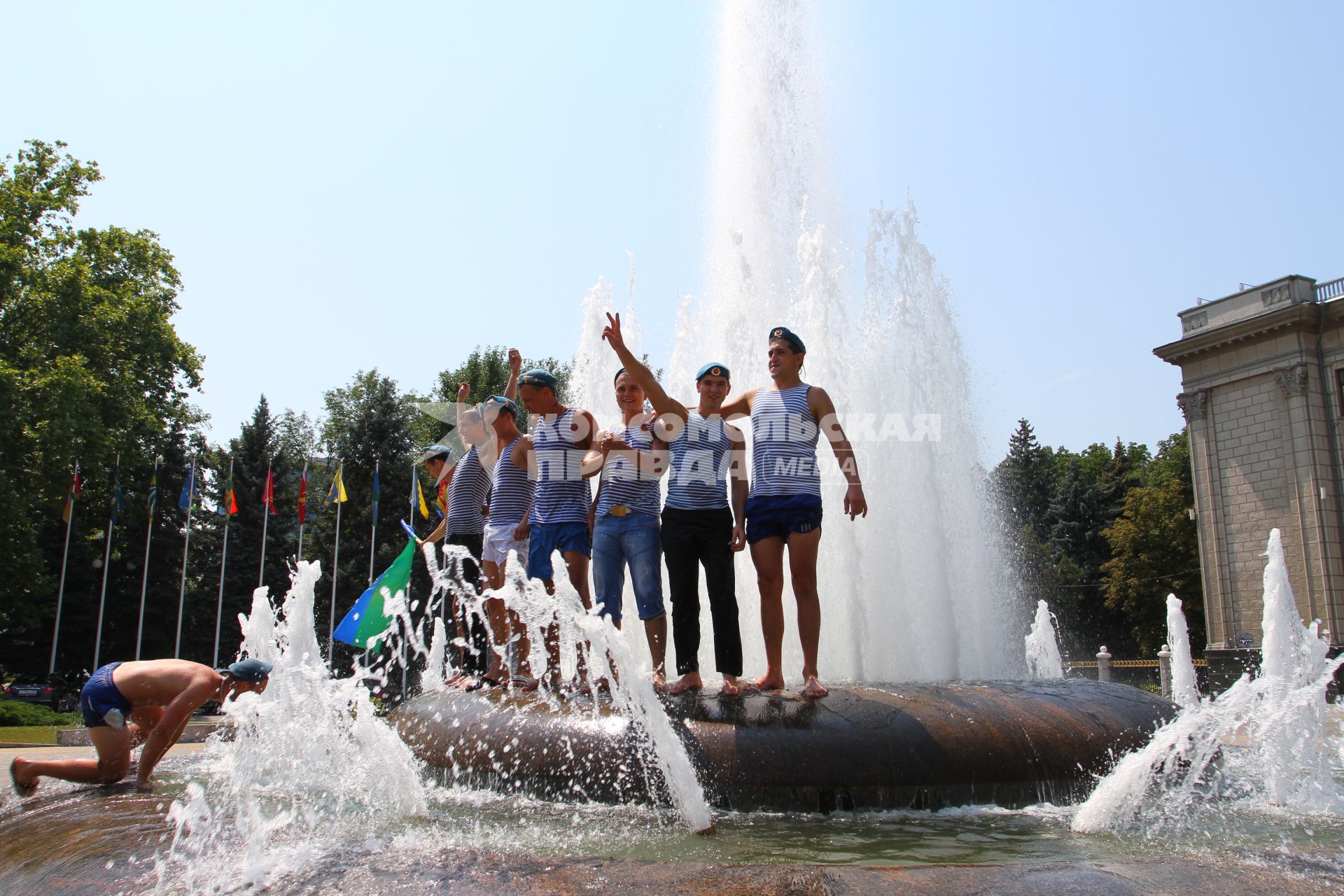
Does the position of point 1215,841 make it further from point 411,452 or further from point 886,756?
point 411,452

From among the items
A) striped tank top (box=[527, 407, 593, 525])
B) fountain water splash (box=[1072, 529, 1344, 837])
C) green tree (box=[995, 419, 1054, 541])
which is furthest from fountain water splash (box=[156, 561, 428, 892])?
green tree (box=[995, 419, 1054, 541])

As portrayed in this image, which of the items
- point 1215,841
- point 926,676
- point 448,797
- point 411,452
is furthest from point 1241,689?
point 411,452

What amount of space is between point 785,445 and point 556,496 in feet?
4.50

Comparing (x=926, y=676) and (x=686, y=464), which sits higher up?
(x=686, y=464)

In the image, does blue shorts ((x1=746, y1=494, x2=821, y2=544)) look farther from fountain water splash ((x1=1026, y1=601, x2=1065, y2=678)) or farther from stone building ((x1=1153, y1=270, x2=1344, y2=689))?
stone building ((x1=1153, y1=270, x2=1344, y2=689))

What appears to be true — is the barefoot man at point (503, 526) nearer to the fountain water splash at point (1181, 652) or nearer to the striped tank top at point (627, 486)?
the striped tank top at point (627, 486)

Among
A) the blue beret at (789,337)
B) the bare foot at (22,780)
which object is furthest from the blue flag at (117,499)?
the blue beret at (789,337)

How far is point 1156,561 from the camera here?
4044cm

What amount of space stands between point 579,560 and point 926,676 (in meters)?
3.26

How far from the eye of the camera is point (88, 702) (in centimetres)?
470

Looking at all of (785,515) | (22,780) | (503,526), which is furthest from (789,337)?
(22,780)

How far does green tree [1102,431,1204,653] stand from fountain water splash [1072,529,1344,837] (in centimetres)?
3842

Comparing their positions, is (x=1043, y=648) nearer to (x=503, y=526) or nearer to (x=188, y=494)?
(x=503, y=526)

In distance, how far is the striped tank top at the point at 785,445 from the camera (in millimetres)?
4688
